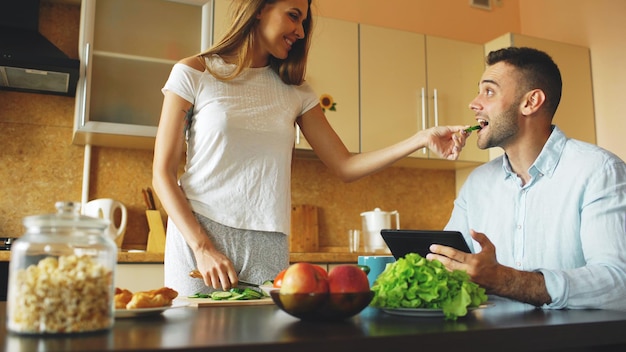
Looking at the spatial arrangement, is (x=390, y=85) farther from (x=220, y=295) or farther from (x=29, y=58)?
(x=220, y=295)

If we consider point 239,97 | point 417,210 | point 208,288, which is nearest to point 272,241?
point 208,288

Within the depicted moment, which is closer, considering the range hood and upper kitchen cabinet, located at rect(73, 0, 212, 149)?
the range hood

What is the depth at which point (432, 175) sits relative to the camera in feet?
12.4

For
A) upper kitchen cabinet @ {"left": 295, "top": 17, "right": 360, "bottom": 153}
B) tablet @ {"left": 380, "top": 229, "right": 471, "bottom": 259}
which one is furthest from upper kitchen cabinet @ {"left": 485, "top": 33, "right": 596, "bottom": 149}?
tablet @ {"left": 380, "top": 229, "right": 471, "bottom": 259}

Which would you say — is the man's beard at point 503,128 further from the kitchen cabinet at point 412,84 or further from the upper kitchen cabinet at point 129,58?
the upper kitchen cabinet at point 129,58

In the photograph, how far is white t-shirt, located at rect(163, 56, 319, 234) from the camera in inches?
62.7

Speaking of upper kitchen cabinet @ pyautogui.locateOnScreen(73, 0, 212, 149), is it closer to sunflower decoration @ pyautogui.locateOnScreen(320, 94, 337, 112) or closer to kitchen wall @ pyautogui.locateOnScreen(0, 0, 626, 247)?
kitchen wall @ pyautogui.locateOnScreen(0, 0, 626, 247)

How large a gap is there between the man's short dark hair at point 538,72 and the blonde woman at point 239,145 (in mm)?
291

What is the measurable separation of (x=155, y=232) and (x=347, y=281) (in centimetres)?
217

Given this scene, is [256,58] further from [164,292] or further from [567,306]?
[567,306]

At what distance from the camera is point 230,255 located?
5.12ft

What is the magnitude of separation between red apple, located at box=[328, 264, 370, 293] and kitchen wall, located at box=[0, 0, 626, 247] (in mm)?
2309

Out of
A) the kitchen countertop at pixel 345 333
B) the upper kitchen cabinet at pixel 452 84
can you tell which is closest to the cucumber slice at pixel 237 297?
the kitchen countertop at pixel 345 333

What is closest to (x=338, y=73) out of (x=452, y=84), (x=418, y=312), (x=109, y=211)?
(x=452, y=84)
